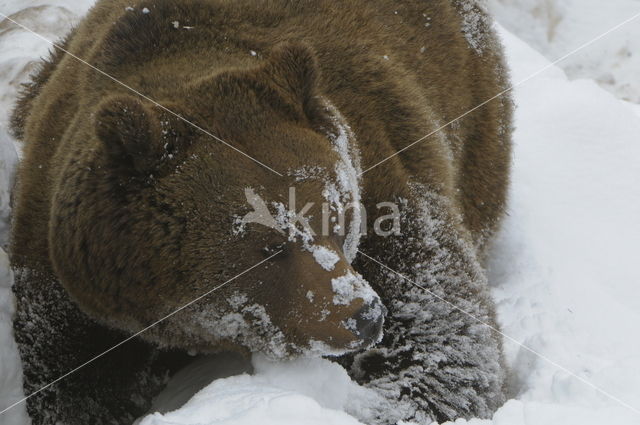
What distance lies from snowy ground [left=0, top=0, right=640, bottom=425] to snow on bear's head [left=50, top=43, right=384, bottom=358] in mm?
286

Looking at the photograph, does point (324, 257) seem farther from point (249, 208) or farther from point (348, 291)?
point (249, 208)

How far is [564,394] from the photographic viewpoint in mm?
3232

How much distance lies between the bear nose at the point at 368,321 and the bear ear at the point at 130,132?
0.91 m

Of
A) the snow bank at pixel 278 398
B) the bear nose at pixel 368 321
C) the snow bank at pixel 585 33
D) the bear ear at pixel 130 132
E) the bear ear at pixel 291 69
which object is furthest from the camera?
the snow bank at pixel 585 33

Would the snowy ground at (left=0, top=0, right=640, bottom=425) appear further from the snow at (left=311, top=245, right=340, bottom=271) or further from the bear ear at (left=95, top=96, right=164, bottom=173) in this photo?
the bear ear at (left=95, top=96, right=164, bottom=173)

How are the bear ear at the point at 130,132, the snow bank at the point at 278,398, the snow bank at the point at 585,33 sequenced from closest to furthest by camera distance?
the snow bank at the point at 278,398 → the bear ear at the point at 130,132 → the snow bank at the point at 585,33

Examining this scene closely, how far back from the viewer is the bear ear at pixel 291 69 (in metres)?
3.21

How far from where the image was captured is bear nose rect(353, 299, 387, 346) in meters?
2.92

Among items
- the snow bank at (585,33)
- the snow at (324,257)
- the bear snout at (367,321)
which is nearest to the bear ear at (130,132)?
the snow at (324,257)

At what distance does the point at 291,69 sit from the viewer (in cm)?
321

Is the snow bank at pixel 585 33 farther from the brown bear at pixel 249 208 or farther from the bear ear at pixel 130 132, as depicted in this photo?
the bear ear at pixel 130 132

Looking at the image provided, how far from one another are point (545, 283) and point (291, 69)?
2.29m

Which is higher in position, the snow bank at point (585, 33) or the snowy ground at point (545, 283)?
the snow bank at point (585, 33)

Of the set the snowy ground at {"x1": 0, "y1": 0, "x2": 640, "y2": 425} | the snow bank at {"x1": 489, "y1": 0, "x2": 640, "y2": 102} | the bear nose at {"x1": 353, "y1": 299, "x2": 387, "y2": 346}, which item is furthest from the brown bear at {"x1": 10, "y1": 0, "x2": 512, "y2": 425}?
the snow bank at {"x1": 489, "y1": 0, "x2": 640, "y2": 102}
